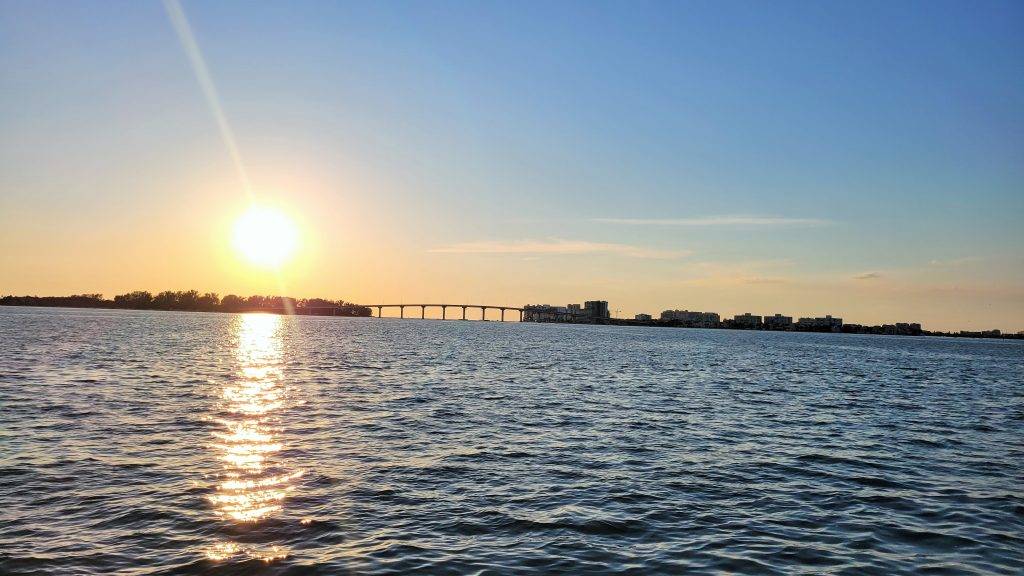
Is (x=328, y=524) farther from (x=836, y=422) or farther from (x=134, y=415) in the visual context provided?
(x=836, y=422)

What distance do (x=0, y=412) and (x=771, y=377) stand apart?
59318 mm

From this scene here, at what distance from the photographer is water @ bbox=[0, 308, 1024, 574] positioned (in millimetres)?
14234

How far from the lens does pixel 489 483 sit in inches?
794

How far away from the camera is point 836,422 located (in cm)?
3609

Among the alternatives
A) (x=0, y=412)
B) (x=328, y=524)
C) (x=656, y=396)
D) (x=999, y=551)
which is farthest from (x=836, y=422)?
(x=0, y=412)

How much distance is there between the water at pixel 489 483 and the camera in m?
14.2

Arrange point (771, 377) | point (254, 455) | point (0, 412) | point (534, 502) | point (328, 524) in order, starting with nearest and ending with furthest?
point (328, 524) → point (534, 502) → point (254, 455) → point (0, 412) → point (771, 377)

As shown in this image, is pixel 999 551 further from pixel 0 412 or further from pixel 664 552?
pixel 0 412

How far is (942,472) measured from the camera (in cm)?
2398

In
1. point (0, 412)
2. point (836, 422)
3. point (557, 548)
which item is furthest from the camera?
point (836, 422)

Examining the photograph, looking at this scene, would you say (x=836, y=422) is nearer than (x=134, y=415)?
No

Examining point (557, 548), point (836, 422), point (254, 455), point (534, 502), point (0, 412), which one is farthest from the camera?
point (836, 422)

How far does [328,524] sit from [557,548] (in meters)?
5.17

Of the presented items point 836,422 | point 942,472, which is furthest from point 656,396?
point 942,472
